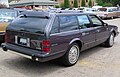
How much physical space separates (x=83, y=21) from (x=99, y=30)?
1029 millimetres

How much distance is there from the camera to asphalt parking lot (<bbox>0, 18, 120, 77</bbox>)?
17.2 feet

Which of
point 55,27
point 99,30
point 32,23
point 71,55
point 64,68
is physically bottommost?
point 64,68

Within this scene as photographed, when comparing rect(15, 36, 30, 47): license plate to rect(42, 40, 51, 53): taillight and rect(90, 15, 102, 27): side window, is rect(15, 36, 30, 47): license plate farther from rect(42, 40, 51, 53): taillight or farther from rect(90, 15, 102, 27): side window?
rect(90, 15, 102, 27): side window

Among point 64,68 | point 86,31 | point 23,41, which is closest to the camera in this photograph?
point 23,41

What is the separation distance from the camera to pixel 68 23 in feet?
19.1

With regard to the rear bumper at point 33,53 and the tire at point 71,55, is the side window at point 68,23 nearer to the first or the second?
the tire at point 71,55

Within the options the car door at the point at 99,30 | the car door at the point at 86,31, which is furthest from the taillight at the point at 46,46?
the car door at the point at 99,30

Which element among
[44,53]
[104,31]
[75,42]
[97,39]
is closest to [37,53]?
[44,53]

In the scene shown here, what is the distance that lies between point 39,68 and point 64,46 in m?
0.93

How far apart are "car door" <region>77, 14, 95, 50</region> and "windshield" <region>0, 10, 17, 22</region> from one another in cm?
358

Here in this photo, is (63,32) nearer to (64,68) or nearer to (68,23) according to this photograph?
(68,23)

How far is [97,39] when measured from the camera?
7117 mm

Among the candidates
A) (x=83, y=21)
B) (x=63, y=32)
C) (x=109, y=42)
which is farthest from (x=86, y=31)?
(x=109, y=42)

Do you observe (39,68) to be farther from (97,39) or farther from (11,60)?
(97,39)
